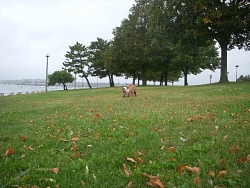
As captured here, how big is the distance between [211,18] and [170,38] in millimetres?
5966

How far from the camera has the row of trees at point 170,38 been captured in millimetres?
18688

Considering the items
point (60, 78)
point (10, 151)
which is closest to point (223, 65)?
point (10, 151)

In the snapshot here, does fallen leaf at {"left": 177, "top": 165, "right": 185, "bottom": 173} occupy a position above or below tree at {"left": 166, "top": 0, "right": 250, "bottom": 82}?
below

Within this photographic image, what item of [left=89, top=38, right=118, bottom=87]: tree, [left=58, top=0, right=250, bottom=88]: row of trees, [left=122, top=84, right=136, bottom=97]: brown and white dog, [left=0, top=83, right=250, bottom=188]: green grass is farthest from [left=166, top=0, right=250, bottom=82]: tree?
[left=89, top=38, right=118, bottom=87]: tree

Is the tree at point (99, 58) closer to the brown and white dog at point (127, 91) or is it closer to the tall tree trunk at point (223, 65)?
the tall tree trunk at point (223, 65)

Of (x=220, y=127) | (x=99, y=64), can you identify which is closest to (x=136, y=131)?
(x=220, y=127)

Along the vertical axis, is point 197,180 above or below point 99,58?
below

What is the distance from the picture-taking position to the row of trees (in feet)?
61.3

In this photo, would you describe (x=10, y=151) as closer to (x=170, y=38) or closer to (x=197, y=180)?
(x=197, y=180)

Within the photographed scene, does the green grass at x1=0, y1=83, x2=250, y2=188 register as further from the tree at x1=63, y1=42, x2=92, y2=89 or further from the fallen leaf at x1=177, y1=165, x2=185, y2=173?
the tree at x1=63, y1=42, x2=92, y2=89

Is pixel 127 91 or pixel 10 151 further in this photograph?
pixel 127 91

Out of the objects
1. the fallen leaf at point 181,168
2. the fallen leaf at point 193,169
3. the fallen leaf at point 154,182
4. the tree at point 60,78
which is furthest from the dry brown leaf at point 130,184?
the tree at point 60,78

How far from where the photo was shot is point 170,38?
23.5 meters

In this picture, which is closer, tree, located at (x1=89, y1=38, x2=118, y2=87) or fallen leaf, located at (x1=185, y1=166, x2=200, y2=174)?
fallen leaf, located at (x1=185, y1=166, x2=200, y2=174)
